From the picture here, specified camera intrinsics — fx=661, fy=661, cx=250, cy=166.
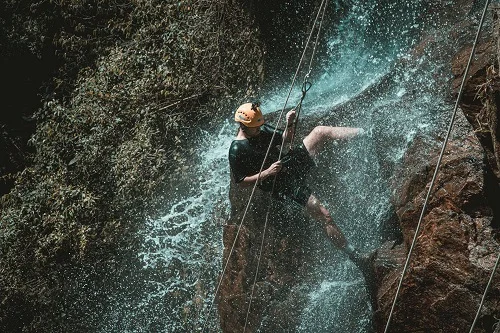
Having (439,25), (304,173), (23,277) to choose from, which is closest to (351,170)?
(304,173)

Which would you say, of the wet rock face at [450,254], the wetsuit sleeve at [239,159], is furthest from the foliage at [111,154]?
the wet rock face at [450,254]

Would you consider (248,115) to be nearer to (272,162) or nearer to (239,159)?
(239,159)

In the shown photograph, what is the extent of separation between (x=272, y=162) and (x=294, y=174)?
270 mm

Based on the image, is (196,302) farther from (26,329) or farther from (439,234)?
(439,234)

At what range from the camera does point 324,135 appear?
695 centimetres

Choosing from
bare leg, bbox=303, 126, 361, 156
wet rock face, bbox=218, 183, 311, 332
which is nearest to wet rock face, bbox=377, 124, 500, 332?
bare leg, bbox=303, 126, 361, 156

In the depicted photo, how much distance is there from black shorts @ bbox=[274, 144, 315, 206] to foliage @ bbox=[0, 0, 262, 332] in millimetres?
2997

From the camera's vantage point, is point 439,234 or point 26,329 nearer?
point 439,234

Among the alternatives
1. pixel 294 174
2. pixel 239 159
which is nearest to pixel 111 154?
pixel 239 159

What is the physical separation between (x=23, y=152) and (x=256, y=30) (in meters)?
4.99

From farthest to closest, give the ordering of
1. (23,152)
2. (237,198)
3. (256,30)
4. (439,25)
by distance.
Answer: (23,152), (256,30), (439,25), (237,198)

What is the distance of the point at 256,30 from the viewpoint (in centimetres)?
994

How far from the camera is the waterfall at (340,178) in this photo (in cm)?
692

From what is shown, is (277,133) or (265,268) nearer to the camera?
(277,133)
